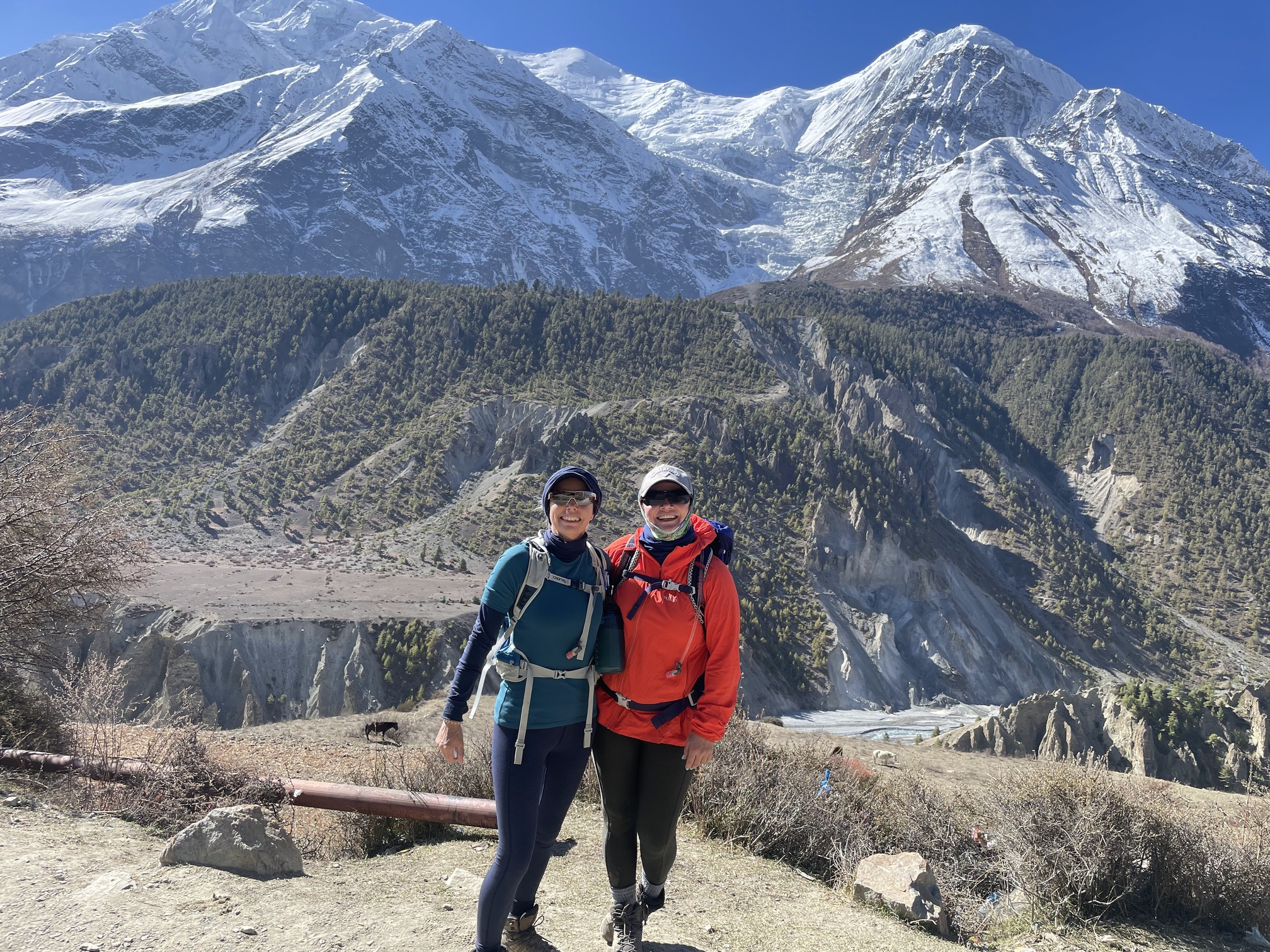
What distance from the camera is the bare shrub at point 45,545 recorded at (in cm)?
775

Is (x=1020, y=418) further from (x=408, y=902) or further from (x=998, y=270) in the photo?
(x=408, y=902)

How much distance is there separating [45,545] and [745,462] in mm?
37798

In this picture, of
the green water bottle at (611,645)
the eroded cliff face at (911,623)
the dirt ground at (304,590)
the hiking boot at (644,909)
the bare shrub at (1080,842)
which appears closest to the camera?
the green water bottle at (611,645)

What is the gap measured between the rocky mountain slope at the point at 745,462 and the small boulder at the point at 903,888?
71.6 ft

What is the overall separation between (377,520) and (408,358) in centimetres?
2034

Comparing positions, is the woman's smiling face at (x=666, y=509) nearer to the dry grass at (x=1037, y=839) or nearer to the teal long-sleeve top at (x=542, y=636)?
the teal long-sleeve top at (x=542, y=636)

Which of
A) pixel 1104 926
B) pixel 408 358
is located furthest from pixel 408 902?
pixel 408 358

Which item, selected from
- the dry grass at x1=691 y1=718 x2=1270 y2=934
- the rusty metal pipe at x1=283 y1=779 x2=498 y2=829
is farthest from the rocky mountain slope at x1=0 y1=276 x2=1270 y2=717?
the dry grass at x1=691 y1=718 x2=1270 y2=934

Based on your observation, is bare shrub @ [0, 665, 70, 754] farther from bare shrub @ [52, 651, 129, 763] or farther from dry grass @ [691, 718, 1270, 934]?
dry grass @ [691, 718, 1270, 934]

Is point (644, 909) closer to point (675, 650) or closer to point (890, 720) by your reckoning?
point (675, 650)

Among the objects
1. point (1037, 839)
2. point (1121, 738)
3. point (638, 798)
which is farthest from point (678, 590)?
point (1121, 738)

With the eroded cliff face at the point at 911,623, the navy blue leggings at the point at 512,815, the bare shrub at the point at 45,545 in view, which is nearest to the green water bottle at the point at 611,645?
the navy blue leggings at the point at 512,815

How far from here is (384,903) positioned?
399 cm

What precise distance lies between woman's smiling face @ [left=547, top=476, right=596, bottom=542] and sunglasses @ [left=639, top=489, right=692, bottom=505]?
10.8 inches
